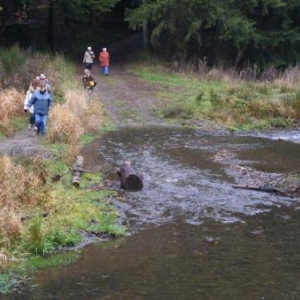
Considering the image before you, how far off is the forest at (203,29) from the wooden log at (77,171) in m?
17.6

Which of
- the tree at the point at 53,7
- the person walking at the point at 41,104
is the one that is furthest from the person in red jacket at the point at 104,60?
the person walking at the point at 41,104

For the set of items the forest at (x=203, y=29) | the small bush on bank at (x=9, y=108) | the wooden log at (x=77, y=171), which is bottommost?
the wooden log at (x=77, y=171)

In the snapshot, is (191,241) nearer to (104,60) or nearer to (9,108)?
(9,108)

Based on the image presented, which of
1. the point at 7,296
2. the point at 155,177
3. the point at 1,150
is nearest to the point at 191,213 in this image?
the point at 155,177

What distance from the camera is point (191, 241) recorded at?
11383 millimetres

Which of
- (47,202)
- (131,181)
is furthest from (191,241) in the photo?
(131,181)

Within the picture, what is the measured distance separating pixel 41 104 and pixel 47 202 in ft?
24.4

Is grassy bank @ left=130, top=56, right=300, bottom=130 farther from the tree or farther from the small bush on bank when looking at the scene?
the tree

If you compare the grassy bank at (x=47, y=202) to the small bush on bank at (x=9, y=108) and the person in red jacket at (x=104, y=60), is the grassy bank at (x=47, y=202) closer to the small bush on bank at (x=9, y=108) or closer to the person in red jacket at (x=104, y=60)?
the small bush on bank at (x=9, y=108)

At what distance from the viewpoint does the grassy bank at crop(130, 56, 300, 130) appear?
86.7ft

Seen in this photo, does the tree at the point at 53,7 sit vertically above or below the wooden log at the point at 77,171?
above

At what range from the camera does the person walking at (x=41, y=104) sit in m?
19.4

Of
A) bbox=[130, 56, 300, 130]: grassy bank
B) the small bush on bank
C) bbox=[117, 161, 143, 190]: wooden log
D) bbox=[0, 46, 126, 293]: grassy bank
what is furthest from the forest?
bbox=[117, 161, 143, 190]: wooden log

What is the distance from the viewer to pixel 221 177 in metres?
16.4
